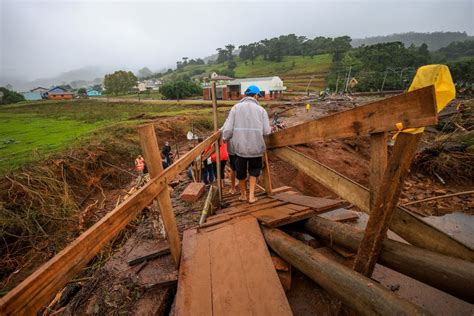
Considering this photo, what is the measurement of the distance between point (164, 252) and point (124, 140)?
12466mm

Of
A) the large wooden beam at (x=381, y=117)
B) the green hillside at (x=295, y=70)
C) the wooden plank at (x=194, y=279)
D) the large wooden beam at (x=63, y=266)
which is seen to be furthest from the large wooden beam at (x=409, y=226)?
the green hillside at (x=295, y=70)

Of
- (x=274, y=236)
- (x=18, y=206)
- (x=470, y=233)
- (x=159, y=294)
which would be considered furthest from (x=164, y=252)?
(x=18, y=206)

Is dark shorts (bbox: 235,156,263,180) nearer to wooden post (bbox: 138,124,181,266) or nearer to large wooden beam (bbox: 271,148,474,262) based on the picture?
large wooden beam (bbox: 271,148,474,262)

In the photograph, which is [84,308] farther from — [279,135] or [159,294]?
[279,135]

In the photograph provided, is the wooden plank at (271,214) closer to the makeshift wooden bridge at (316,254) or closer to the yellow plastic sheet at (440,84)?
the makeshift wooden bridge at (316,254)

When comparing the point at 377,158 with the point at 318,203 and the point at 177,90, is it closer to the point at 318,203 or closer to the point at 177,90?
the point at 318,203

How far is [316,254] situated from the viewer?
6.28ft

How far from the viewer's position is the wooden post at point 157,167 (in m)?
→ 1.84

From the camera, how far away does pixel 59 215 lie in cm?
735

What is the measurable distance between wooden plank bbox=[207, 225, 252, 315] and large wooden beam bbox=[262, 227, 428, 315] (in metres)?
0.48

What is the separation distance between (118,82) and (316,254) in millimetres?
87256

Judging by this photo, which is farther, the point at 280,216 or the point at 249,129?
the point at 249,129

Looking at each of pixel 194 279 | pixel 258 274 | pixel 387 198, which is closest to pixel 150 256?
pixel 194 279

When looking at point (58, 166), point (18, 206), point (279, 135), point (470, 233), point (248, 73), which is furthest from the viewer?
point (248, 73)
